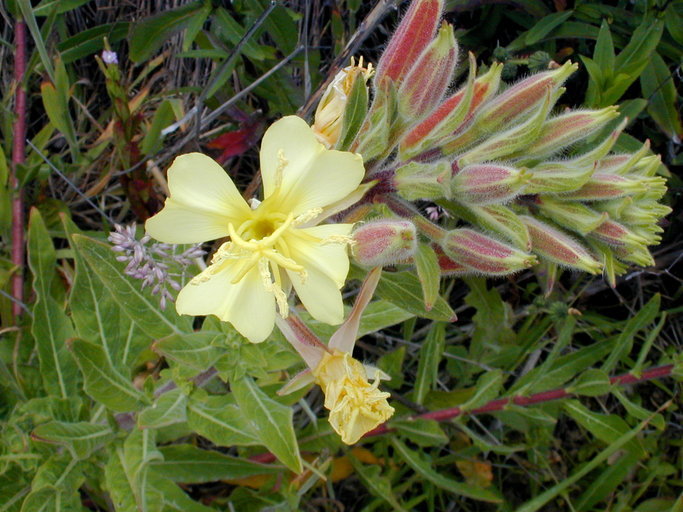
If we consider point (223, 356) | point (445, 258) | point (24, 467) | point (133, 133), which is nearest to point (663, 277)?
point (445, 258)

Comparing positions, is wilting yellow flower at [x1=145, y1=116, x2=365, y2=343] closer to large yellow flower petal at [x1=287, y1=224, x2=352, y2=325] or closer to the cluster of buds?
large yellow flower petal at [x1=287, y1=224, x2=352, y2=325]

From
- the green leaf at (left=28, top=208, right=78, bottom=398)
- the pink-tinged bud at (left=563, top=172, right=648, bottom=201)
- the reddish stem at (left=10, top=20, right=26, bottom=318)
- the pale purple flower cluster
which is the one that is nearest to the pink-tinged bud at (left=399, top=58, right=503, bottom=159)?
the pink-tinged bud at (left=563, top=172, right=648, bottom=201)

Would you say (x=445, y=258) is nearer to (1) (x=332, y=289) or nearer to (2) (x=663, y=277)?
(1) (x=332, y=289)

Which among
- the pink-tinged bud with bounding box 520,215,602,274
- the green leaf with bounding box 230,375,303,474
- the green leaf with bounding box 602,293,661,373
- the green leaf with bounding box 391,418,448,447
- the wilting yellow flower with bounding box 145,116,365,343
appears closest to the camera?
the wilting yellow flower with bounding box 145,116,365,343

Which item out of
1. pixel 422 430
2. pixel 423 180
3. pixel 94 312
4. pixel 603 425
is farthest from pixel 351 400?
pixel 603 425

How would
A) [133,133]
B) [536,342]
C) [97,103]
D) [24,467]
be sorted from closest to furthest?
[24,467] < [133,133] < [536,342] < [97,103]

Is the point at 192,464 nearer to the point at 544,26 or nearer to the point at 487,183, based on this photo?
the point at 487,183

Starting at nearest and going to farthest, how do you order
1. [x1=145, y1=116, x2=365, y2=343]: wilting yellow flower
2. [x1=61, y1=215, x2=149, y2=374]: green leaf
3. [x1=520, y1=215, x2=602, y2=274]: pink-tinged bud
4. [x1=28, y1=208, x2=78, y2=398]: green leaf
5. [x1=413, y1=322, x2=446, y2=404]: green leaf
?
[x1=145, y1=116, x2=365, y2=343]: wilting yellow flower → [x1=520, y1=215, x2=602, y2=274]: pink-tinged bud → [x1=61, y1=215, x2=149, y2=374]: green leaf → [x1=28, y1=208, x2=78, y2=398]: green leaf → [x1=413, y1=322, x2=446, y2=404]: green leaf
